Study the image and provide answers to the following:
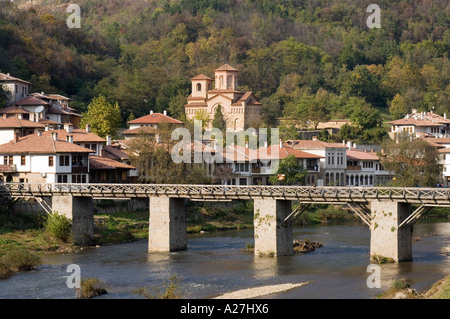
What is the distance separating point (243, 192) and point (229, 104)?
72733 millimetres

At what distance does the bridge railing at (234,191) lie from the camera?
61969 mm

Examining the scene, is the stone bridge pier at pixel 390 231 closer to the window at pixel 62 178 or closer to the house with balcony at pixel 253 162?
the window at pixel 62 178

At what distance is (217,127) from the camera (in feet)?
428

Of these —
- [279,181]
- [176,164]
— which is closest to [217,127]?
[279,181]

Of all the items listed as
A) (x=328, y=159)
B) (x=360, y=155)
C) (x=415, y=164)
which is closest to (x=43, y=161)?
(x=328, y=159)

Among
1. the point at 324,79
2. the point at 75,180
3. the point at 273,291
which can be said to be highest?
the point at 324,79

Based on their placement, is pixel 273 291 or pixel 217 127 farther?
pixel 217 127

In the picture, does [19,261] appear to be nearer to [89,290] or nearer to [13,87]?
[89,290]

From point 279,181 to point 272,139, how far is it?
72.3 feet
